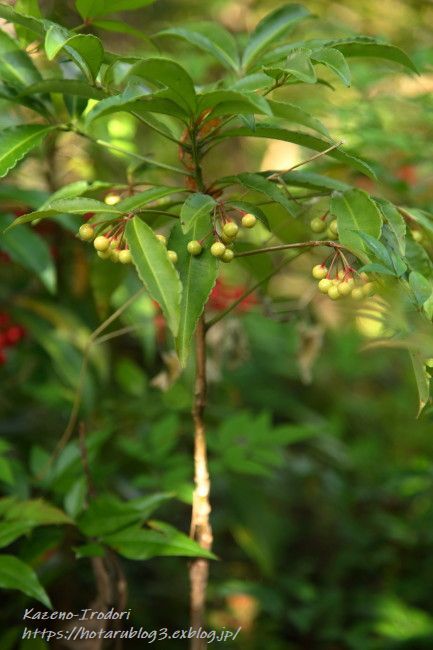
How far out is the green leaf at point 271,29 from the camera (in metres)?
1.11

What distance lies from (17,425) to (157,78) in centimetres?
129

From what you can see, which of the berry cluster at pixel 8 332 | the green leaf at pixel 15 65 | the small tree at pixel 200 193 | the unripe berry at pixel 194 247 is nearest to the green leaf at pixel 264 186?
the small tree at pixel 200 193

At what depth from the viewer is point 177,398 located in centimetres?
174

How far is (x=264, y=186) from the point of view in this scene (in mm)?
941

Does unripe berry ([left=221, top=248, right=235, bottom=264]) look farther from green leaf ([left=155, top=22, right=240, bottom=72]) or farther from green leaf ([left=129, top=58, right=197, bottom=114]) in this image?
green leaf ([left=155, top=22, right=240, bottom=72])

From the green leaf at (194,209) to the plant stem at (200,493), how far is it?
223mm

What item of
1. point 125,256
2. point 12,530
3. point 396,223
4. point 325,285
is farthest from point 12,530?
point 396,223

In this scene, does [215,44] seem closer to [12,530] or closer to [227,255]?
[227,255]

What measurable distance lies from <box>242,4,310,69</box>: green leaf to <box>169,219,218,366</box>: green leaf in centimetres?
32

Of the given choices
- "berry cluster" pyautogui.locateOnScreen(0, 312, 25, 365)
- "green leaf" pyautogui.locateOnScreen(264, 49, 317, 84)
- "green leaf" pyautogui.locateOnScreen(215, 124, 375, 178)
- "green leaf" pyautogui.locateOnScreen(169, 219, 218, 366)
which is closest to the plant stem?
"green leaf" pyautogui.locateOnScreen(169, 219, 218, 366)

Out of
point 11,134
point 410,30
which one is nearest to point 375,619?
point 11,134

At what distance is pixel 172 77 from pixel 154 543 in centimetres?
66

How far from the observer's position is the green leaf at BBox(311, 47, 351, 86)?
807mm

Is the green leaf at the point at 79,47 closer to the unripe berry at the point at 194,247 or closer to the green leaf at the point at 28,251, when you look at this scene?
the unripe berry at the point at 194,247
